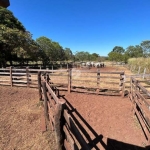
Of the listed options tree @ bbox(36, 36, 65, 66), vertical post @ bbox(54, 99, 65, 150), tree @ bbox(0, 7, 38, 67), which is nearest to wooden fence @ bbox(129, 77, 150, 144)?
vertical post @ bbox(54, 99, 65, 150)

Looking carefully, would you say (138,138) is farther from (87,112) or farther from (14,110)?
(14,110)

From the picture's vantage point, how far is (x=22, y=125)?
440 cm

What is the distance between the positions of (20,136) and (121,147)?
2.79m

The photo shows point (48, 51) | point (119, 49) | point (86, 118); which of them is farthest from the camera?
point (119, 49)

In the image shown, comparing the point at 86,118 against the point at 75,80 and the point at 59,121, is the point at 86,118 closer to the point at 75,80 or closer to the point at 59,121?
the point at 59,121

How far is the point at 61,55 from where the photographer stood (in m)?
40.1

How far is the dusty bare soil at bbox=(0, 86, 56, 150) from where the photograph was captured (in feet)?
11.4

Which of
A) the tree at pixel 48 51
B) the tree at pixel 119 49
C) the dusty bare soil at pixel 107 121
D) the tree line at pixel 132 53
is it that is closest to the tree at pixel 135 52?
the tree line at pixel 132 53

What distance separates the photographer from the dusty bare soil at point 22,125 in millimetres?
3486

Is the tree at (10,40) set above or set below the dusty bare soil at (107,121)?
above

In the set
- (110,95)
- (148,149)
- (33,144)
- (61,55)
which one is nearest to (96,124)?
(148,149)

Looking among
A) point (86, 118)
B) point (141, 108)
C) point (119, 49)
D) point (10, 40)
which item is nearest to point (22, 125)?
point (86, 118)

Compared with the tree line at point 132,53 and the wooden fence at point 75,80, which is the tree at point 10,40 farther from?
the tree line at point 132,53

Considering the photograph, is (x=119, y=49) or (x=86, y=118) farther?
(x=119, y=49)
